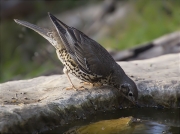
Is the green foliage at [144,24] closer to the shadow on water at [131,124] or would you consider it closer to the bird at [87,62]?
the bird at [87,62]

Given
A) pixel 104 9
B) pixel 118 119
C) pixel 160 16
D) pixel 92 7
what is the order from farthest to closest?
pixel 92 7 → pixel 104 9 → pixel 160 16 → pixel 118 119

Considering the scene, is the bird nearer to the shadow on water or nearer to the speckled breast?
the speckled breast

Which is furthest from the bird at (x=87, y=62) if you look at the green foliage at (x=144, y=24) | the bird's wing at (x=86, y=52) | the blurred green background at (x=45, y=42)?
the green foliage at (x=144, y=24)

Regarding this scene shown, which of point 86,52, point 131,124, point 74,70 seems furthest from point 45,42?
point 131,124

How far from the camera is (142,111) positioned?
239 inches

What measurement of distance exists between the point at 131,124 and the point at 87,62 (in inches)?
62.7

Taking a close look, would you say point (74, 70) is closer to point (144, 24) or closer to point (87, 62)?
point (87, 62)

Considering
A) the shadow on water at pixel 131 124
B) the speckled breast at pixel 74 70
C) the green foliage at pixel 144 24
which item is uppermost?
the green foliage at pixel 144 24

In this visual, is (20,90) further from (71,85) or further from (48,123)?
(48,123)

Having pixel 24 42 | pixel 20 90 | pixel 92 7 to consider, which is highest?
pixel 92 7

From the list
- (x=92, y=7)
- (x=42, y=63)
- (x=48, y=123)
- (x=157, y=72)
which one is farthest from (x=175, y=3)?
(x=48, y=123)

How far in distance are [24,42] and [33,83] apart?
10.2 metres

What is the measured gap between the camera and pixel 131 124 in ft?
17.4

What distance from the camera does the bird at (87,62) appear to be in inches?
254
